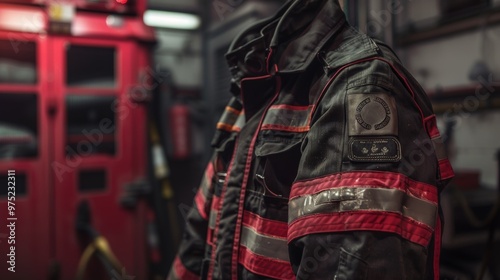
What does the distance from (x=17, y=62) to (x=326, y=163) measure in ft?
5.75

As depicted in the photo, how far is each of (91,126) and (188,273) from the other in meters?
1.16

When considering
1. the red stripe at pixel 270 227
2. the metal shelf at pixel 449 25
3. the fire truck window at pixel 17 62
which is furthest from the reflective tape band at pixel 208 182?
the metal shelf at pixel 449 25

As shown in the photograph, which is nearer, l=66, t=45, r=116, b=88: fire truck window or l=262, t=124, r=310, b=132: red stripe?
l=262, t=124, r=310, b=132: red stripe

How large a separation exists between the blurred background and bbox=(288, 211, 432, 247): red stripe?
1.29 meters

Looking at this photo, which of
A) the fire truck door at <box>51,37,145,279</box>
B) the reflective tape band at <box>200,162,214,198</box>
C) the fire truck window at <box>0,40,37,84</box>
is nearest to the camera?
the reflective tape band at <box>200,162,214,198</box>

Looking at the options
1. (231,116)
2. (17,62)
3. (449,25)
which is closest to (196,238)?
(231,116)

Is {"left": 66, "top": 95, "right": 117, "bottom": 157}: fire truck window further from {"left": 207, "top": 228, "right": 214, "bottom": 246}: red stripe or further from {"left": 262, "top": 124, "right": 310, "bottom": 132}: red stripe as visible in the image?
{"left": 262, "top": 124, "right": 310, "bottom": 132}: red stripe

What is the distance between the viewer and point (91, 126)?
85.5 inches

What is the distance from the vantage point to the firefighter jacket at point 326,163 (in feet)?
2.54

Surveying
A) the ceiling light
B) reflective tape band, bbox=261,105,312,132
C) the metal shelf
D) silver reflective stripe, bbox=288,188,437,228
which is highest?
the ceiling light

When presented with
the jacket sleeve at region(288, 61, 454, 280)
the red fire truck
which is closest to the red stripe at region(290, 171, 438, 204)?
the jacket sleeve at region(288, 61, 454, 280)

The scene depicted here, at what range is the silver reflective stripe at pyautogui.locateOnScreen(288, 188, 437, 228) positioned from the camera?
30.3 inches

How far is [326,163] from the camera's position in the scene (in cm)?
83

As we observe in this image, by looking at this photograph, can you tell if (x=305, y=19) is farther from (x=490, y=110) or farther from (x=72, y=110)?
(x=490, y=110)
